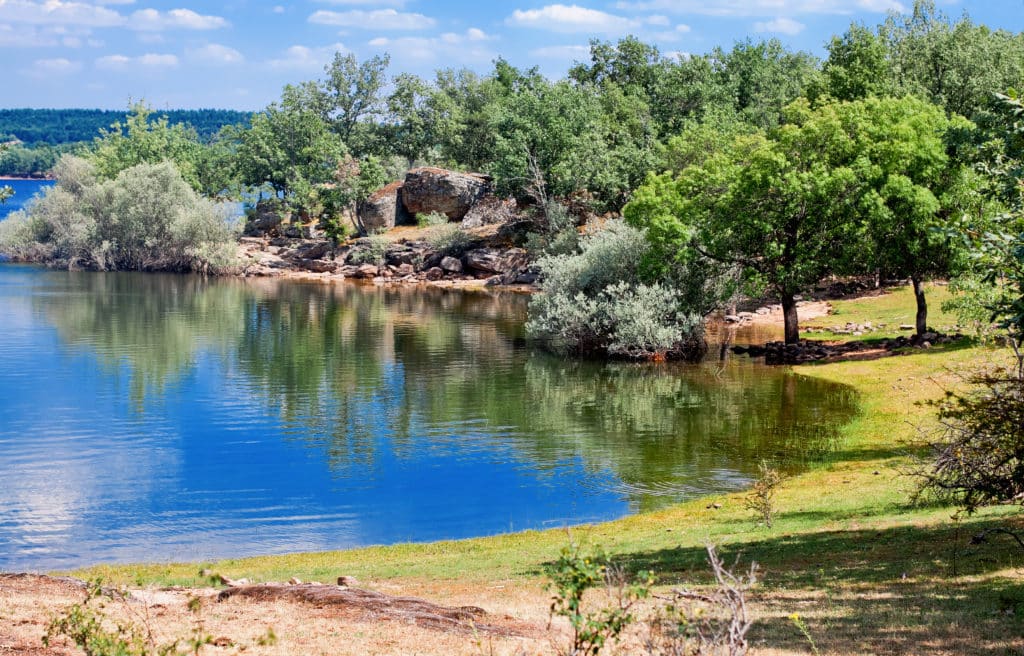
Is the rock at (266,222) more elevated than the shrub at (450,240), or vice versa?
the rock at (266,222)

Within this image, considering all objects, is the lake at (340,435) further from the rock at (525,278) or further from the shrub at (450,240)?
the shrub at (450,240)

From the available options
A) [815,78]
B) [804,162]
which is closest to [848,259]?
[804,162]

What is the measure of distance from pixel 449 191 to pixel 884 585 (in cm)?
8067

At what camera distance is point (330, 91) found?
4584 inches

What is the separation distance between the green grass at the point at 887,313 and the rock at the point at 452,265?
116 feet

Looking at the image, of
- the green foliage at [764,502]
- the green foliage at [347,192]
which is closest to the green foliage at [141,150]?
the green foliage at [347,192]

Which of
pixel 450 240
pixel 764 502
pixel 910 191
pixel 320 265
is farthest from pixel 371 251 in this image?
pixel 764 502

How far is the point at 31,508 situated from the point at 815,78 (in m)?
59.6

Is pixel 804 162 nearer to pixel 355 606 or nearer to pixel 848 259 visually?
pixel 848 259

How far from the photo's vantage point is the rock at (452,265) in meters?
86.7

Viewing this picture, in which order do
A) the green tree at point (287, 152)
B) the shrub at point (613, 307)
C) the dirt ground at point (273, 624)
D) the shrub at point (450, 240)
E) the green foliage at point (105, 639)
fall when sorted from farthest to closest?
the green tree at point (287, 152) < the shrub at point (450, 240) < the shrub at point (613, 307) < the dirt ground at point (273, 624) < the green foliage at point (105, 639)

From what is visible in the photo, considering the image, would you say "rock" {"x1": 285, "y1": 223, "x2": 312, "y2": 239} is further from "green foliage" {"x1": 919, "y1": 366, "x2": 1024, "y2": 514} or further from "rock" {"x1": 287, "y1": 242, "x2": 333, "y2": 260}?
"green foliage" {"x1": 919, "y1": 366, "x2": 1024, "y2": 514}

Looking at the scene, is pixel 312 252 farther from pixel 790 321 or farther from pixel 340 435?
pixel 340 435

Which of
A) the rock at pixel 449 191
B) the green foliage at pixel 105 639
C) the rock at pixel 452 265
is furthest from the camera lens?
the rock at pixel 449 191
